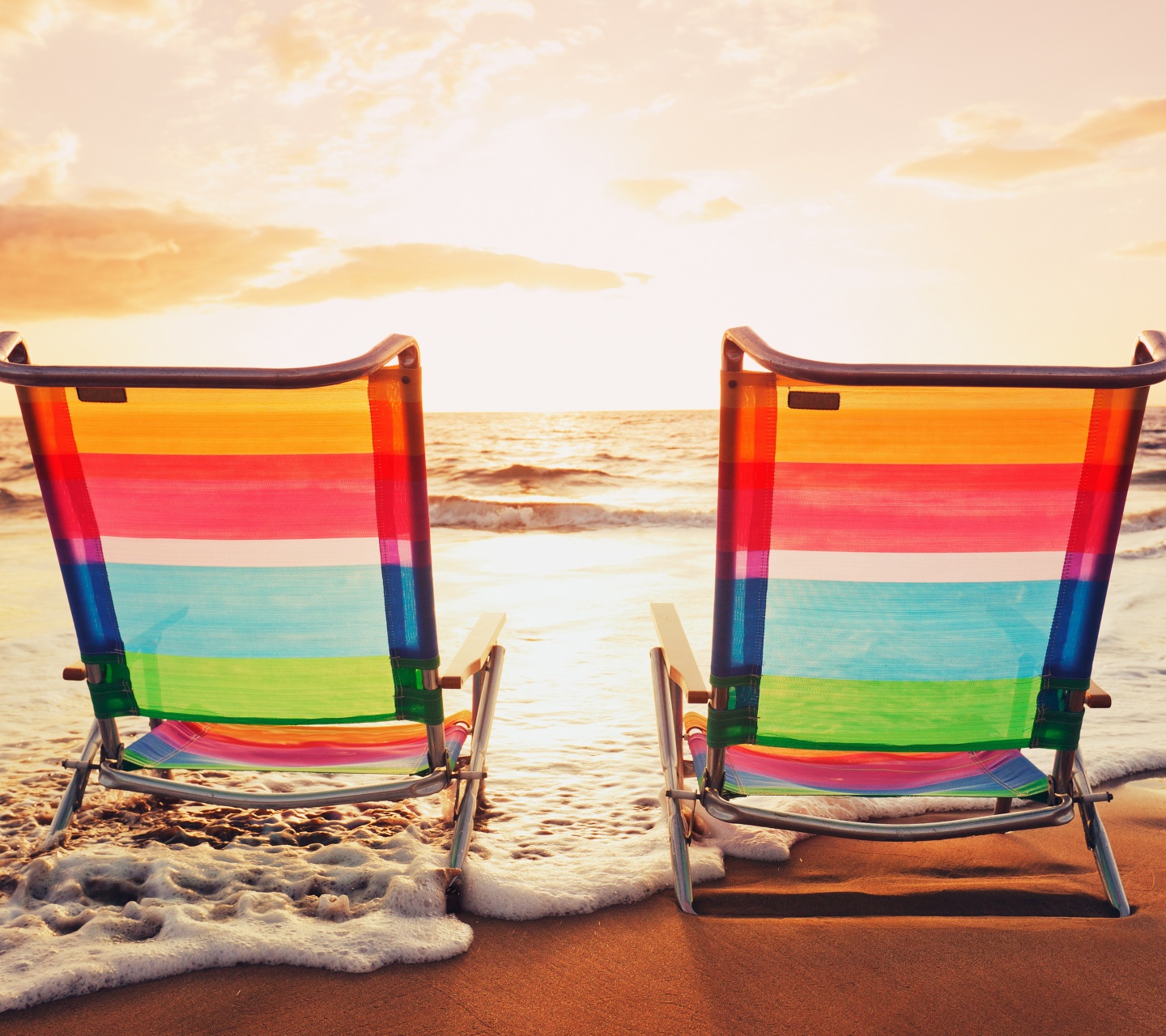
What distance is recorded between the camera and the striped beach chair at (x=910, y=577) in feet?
4.85

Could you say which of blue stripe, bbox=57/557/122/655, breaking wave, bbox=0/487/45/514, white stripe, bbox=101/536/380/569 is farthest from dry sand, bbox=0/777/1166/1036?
breaking wave, bbox=0/487/45/514

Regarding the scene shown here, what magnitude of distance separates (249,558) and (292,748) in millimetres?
575

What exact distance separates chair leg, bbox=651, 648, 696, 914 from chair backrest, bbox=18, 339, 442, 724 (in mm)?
635

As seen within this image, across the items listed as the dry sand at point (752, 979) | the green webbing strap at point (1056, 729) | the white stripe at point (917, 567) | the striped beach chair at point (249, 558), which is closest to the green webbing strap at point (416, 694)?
the striped beach chair at point (249, 558)

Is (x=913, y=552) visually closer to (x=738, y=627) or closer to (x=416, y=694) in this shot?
(x=738, y=627)

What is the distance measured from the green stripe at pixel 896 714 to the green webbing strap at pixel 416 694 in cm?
80

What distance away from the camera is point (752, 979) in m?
1.51

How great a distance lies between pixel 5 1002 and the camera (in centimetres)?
142

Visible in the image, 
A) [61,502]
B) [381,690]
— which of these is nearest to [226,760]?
[381,690]

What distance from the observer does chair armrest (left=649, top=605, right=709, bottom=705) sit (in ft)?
5.59

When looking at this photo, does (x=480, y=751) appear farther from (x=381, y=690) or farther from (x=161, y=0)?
(x=161, y=0)

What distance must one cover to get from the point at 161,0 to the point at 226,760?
502cm

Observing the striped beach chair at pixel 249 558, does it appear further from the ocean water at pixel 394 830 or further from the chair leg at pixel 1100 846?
the chair leg at pixel 1100 846

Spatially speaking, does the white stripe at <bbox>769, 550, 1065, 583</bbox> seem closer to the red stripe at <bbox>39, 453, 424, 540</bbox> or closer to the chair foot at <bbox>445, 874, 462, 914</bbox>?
the red stripe at <bbox>39, 453, 424, 540</bbox>
